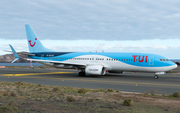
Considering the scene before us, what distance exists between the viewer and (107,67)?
31000 mm

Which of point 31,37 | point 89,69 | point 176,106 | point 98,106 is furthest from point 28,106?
point 31,37

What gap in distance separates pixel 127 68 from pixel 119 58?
2.03 metres

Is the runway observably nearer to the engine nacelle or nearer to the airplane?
the engine nacelle

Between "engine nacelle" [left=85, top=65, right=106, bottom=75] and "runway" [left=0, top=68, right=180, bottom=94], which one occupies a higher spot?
"engine nacelle" [left=85, top=65, right=106, bottom=75]

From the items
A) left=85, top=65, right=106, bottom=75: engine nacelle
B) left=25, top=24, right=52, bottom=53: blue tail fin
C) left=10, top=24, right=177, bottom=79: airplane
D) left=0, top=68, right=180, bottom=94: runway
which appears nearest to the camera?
left=0, top=68, right=180, bottom=94: runway

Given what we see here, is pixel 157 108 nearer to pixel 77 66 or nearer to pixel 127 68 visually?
pixel 127 68

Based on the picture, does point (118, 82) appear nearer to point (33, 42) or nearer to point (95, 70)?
point (95, 70)

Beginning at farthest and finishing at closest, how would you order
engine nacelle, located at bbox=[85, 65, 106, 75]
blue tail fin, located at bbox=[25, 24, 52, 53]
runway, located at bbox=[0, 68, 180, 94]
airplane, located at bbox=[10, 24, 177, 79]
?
1. blue tail fin, located at bbox=[25, 24, 52, 53]
2. engine nacelle, located at bbox=[85, 65, 106, 75]
3. airplane, located at bbox=[10, 24, 177, 79]
4. runway, located at bbox=[0, 68, 180, 94]

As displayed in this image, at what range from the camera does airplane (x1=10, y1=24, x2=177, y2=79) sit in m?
28.1

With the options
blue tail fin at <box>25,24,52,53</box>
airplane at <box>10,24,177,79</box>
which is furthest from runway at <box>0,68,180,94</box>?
blue tail fin at <box>25,24,52,53</box>

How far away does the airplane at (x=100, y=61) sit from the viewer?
28078 mm

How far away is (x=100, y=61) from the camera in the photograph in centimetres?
3173

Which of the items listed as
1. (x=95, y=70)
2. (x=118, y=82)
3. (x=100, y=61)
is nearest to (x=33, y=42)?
(x=100, y=61)

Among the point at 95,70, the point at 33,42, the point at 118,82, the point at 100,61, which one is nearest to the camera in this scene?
the point at 118,82
